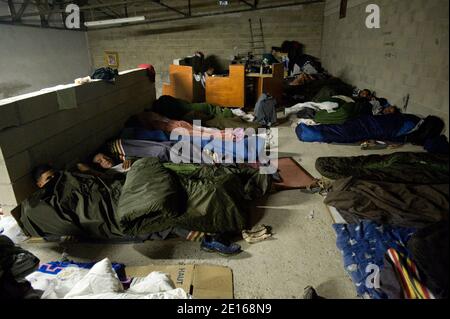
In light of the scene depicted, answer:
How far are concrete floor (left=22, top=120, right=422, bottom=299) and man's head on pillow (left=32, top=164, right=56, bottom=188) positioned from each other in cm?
46

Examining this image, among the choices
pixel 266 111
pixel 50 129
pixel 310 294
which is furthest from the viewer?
pixel 266 111

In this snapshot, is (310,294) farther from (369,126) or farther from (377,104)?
(377,104)

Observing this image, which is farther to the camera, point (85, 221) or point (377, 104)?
point (377, 104)

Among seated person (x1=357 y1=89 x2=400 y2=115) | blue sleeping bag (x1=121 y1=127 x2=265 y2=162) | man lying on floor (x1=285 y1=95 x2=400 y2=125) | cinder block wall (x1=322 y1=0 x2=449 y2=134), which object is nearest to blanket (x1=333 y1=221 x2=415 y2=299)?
cinder block wall (x1=322 y1=0 x2=449 y2=134)

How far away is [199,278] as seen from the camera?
1717 millimetres

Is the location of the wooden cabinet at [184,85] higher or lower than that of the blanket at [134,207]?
higher

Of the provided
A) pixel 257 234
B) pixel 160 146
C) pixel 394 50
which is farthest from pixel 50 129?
pixel 394 50

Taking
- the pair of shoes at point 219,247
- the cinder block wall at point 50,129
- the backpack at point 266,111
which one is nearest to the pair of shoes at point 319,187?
the pair of shoes at point 219,247

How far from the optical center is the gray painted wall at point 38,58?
6648 millimetres

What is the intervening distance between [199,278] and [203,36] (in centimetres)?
748

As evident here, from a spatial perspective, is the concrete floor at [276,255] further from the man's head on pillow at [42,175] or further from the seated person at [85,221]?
the man's head on pillow at [42,175]

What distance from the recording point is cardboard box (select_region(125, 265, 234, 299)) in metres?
1.63

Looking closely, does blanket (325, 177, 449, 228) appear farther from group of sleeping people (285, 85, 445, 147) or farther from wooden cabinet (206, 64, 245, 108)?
wooden cabinet (206, 64, 245, 108)

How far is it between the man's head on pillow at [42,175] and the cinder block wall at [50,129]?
7 cm
